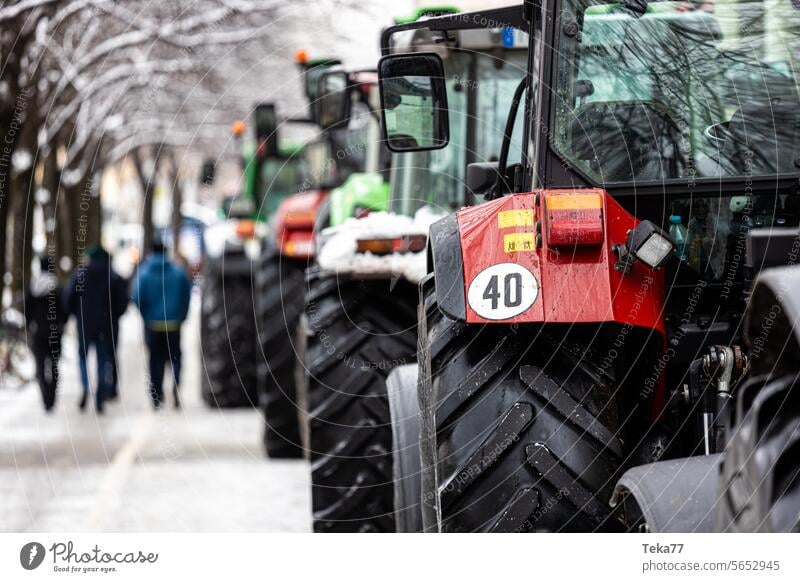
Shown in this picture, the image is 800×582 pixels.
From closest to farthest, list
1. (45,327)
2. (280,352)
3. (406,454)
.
Answer: 1. (406,454)
2. (280,352)
3. (45,327)

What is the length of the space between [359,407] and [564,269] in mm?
3126

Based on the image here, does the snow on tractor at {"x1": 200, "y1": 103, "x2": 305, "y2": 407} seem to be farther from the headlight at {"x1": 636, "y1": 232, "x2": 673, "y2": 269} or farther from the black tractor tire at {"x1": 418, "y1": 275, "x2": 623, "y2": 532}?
the headlight at {"x1": 636, "y1": 232, "x2": 673, "y2": 269}

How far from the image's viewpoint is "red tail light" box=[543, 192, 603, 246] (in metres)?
4.54

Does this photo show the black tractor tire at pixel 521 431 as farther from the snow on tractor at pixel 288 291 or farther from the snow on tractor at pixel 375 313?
the snow on tractor at pixel 288 291

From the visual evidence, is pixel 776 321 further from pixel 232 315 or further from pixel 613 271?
pixel 232 315

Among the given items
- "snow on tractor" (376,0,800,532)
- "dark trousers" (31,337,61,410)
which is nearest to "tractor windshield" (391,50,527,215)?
"snow on tractor" (376,0,800,532)

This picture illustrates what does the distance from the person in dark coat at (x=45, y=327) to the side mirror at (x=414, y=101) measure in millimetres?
11109

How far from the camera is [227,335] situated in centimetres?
1600

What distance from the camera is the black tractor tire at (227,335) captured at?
52.0 feet

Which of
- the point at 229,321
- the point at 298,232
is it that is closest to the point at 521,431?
the point at 298,232

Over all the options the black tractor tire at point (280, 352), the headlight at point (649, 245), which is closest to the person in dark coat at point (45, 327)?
the black tractor tire at point (280, 352)

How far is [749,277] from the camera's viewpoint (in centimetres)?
457

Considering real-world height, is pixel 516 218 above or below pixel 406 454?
above

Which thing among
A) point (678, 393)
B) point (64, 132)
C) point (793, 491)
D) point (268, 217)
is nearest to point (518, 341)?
point (678, 393)
